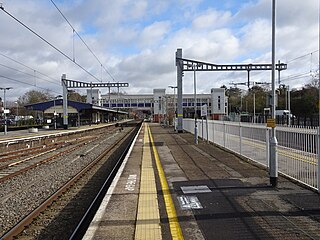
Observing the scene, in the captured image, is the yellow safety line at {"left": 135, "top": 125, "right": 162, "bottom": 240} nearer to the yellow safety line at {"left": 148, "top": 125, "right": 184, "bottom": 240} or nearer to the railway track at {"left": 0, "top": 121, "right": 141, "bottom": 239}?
the yellow safety line at {"left": 148, "top": 125, "right": 184, "bottom": 240}

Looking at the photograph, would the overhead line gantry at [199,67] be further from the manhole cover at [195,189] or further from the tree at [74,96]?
the tree at [74,96]


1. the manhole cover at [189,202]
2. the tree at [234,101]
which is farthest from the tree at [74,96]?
the manhole cover at [189,202]

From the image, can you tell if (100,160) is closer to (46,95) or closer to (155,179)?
(155,179)

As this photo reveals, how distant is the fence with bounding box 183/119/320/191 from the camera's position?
8925mm

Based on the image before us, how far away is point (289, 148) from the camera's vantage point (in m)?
10.6

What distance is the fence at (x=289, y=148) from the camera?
351 inches

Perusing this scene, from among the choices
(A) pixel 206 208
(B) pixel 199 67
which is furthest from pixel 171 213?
(B) pixel 199 67

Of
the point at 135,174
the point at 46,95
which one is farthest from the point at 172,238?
the point at 46,95

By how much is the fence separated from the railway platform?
Result: 42 centimetres

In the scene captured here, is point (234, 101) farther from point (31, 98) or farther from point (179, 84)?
point (179, 84)

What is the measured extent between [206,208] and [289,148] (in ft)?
14.3

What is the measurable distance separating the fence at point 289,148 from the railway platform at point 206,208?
0.42 meters

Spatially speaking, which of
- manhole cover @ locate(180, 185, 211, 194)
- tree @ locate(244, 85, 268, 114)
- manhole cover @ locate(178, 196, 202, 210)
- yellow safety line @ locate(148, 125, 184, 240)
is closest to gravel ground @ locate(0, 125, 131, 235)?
yellow safety line @ locate(148, 125, 184, 240)

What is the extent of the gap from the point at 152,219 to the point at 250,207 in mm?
2069
